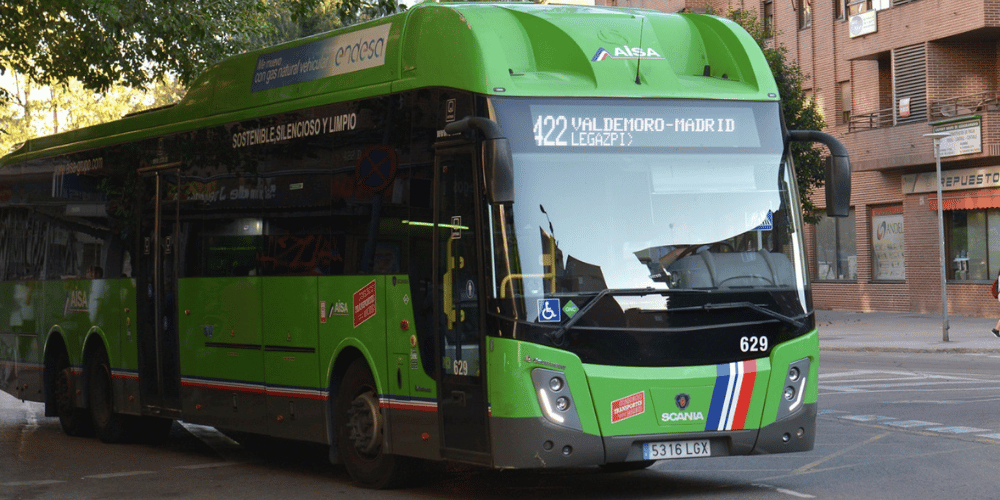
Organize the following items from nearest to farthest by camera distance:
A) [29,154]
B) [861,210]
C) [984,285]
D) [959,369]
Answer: [29,154] < [959,369] < [984,285] < [861,210]

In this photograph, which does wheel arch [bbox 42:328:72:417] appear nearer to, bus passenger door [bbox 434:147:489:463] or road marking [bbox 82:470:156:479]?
road marking [bbox 82:470:156:479]

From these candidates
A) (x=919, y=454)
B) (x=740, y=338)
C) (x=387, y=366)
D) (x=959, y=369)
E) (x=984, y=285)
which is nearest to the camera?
(x=740, y=338)

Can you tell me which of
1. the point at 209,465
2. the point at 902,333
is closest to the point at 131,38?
the point at 209,465

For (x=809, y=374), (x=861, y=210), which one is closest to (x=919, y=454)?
(x=809, y=374)

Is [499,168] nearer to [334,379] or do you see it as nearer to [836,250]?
[334,379]

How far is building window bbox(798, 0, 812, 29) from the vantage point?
43.4m

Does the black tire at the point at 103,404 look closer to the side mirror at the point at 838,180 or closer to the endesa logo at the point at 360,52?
the endesa logo at the point at 360,52

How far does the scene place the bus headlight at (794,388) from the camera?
941 cm

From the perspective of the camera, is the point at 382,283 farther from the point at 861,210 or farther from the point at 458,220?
the point at 861,210

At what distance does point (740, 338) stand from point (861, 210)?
3288cm

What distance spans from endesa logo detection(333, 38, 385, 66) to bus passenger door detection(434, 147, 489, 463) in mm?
1375

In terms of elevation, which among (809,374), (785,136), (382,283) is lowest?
(809,374)

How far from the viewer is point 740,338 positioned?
9.25 metres

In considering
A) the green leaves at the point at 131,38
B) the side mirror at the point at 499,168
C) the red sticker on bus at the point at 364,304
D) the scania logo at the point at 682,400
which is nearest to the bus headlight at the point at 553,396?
the scania logo at the point at 682,400
